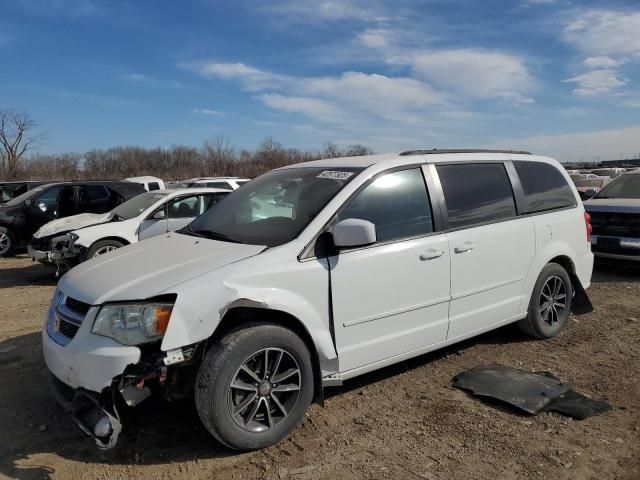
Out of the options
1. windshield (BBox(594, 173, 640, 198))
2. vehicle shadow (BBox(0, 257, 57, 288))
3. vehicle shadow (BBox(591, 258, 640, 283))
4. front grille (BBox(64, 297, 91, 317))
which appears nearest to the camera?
front grille (BBox(64, 297, 91, 317))

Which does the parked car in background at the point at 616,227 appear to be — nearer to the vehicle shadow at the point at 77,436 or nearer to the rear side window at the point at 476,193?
the rear side window at the point at 476,193

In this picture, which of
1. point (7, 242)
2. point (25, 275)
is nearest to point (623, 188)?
point (25, 275)

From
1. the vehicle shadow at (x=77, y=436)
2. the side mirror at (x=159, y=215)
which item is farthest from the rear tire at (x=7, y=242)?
the vehicle shadow at (x=77, y=436)

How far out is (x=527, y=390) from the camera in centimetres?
382

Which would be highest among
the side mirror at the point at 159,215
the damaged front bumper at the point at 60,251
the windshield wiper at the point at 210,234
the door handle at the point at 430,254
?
the windshield wiper at the point at 210,234

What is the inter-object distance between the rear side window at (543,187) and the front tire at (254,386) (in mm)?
2840

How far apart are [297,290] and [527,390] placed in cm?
199

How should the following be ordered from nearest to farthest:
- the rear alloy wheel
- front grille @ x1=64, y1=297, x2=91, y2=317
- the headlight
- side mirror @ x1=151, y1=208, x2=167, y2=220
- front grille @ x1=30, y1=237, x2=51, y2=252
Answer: the headlight < front grille @ x1=64, y1=297, x2=91, y2=317 < front grille @ x1=30, y1=237, x2=51, y2=252 < side mirror @ x1=151, y1=208, x2=167, y2=220 < the rear alloy wheel

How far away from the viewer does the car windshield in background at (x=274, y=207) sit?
3.51 metres

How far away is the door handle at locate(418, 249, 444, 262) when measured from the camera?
377cm

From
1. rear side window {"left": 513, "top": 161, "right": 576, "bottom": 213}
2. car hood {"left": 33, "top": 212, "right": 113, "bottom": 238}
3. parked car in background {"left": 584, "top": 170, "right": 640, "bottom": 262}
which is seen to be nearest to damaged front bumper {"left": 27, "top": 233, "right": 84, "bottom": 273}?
car hood {"left": 33, "top": 212, "right": 113, "bottom": 238}

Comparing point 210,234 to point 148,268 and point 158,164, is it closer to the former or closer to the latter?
point 148,268

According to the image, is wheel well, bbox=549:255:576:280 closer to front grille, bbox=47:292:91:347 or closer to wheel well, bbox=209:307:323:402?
wheel well, bbox=209:307:323:402

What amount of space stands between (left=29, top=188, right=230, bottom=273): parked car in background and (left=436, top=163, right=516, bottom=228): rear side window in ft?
17.8
